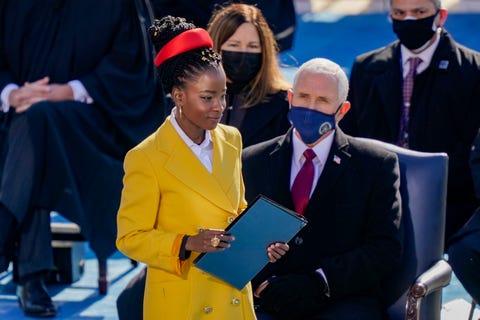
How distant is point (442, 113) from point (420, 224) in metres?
1.41

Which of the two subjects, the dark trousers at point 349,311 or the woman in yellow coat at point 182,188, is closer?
the woman in yellow coat at point 182,188

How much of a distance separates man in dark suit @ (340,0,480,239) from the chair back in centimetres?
120

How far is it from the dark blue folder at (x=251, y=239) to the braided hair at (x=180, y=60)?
0.46 metres

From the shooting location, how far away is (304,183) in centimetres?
448

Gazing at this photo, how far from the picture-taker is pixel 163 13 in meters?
7.01

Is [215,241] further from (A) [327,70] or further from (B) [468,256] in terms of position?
(B) [468,256]

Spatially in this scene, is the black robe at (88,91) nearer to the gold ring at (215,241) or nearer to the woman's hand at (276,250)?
the woman's hand at (276,250)

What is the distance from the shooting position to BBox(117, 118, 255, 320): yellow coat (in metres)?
3.73

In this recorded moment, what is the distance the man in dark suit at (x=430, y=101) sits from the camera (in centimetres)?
589

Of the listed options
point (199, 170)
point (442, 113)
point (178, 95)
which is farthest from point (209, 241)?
point (442, 113)

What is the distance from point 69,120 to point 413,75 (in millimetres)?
1795

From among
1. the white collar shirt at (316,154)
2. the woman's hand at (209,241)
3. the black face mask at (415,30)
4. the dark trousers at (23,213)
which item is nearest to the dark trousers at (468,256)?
the black face mask at (415,30)

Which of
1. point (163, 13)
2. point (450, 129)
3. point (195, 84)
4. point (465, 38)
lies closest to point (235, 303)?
point (195, 84)

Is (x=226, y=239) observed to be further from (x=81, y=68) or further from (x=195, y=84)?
(x=81, y=68)
